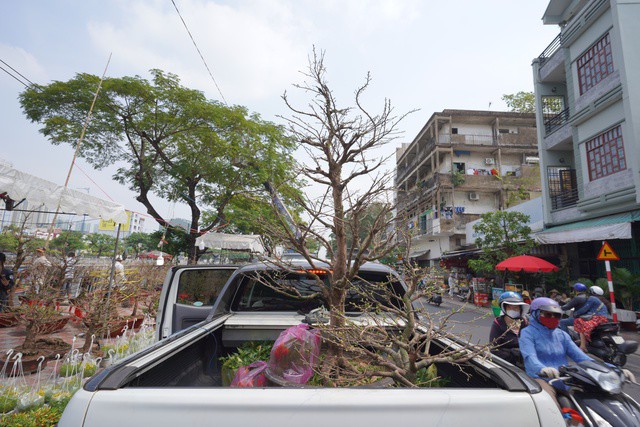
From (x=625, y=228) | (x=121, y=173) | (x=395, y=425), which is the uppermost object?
(x=121, y=173)

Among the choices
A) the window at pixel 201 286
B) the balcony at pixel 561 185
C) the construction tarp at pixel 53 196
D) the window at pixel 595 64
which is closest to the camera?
the construction tarp at pixel 53 196

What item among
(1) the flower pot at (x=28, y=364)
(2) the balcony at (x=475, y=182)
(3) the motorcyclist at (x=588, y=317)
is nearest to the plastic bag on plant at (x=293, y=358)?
(1) the flower pot at (x=28, y=364)

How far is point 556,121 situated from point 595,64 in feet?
11.2

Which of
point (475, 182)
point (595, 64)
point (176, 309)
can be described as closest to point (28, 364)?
point (176, 309)

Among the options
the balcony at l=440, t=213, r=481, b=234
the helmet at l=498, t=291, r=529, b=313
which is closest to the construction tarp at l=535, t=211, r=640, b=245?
the helmet at l=498, t=291, r=529, b=313

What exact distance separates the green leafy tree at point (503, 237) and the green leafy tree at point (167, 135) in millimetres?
10154

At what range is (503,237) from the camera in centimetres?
1559

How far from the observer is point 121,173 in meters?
13.7

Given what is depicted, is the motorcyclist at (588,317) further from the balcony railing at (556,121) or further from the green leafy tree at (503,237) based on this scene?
the balcony railing at (556,121)

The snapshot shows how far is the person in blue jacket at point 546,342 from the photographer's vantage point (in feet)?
9.62

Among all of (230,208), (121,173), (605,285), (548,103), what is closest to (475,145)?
(548,103)

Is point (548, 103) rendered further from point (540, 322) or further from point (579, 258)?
point (540, 322)

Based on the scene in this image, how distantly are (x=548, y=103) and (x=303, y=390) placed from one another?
71.0 ft

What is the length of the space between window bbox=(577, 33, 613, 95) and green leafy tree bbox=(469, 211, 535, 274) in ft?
19.4
